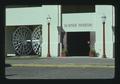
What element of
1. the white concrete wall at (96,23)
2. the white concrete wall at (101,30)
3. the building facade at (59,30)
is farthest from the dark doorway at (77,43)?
the white concrete wall at (101,30)

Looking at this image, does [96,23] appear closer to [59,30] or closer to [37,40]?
[59,30]

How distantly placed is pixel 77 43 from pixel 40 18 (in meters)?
4.38

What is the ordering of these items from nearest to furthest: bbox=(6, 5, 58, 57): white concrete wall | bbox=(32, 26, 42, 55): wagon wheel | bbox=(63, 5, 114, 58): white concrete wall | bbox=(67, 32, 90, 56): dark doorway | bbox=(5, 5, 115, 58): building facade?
bbox=(63, 5, 114, 58): white concrete wall
bbox=(5, 5, 115, 58): building facade
bbox=(6, 5, 58, 57): white concrete wall
bbox=(32, 26, 42, 55): wagon wheel
bbox=(67, 32, 90, 56): dark doorway

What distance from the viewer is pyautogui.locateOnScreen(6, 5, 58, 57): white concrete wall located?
4262cm

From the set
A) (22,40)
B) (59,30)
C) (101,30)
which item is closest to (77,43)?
(59,30)

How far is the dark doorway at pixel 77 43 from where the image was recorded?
44.0m

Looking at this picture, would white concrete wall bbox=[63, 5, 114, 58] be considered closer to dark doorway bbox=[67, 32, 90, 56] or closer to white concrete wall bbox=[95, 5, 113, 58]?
white concrete wall bbox=[95, 5, 113, 58]

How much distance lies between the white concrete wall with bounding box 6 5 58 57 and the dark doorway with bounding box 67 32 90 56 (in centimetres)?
184

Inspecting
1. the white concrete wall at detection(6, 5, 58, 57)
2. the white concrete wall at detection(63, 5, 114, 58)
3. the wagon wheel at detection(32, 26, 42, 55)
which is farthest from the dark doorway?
the wagon wheel at detection(32, 26, 42, 55)

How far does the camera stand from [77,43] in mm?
44719

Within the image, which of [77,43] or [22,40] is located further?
[22,40]

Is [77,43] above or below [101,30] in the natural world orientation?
below

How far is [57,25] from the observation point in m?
42.9
